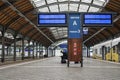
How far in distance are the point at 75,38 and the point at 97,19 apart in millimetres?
3366

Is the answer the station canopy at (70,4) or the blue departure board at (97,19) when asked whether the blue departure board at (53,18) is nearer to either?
the blue departure board at (97,19)

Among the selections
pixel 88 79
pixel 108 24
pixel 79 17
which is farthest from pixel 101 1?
pixel 88 79

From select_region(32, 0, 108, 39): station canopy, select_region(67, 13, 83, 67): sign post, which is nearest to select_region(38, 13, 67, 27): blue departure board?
select_region(67, 13, 83, 67): sign post

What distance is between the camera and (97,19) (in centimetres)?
3019

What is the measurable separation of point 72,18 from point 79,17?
637mm

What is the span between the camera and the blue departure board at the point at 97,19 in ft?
97.9

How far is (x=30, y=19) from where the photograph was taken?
43688mm

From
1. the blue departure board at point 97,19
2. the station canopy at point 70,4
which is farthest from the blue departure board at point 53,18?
the station canopy at point 70,4

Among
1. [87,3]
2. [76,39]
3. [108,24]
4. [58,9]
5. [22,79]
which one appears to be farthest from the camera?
[58,9]

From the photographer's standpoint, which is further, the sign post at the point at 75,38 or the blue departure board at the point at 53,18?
the blue departure board at the point at 53,18

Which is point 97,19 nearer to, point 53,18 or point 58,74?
point 53,18

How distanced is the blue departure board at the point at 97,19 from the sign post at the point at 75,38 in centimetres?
150

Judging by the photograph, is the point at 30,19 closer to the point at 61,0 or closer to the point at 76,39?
Result: the point at 61,0

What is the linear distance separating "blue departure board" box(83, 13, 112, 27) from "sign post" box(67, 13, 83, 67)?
1.50 metres
